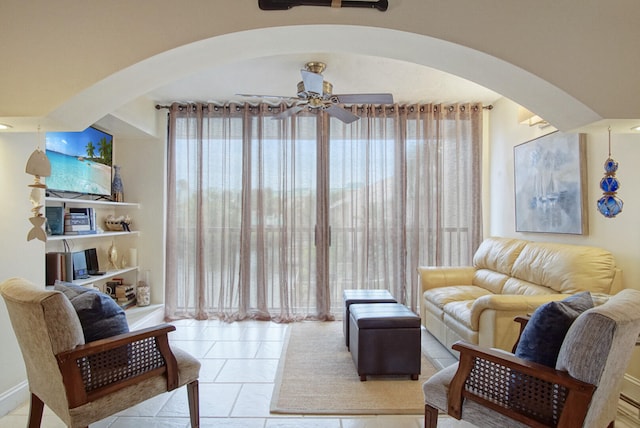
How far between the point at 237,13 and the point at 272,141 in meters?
2.76

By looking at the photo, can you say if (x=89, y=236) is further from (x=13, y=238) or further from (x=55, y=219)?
(x=13, y=238)

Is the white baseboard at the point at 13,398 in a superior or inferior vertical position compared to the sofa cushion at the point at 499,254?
inferior

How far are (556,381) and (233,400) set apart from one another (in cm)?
199

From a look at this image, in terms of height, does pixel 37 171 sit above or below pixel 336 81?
below

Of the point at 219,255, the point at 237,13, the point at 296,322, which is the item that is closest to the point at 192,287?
the point at 219,255

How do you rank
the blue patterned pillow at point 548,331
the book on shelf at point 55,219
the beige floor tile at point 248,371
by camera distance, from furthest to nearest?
1. the book on shelf at point 55,219
2. the beige floor tile at point 248,371
3. the blue patterned pillow at point 548,331

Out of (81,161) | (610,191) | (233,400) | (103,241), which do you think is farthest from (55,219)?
(610,191)

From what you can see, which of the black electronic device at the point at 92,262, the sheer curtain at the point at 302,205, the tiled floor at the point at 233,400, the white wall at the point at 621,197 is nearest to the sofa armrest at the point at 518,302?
the white wall at the point at 621,197

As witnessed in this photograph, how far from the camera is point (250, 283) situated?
4.38 metres

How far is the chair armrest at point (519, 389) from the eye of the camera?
4.66ft

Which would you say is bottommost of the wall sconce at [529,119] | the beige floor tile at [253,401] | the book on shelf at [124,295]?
the beige floor tile at [253,401]

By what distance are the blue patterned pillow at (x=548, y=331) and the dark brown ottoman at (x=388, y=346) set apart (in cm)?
105

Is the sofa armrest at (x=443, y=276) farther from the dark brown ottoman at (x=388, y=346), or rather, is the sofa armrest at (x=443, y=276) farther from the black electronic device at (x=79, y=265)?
the black electronic device at (x=79, y=265)

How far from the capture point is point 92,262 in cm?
367
